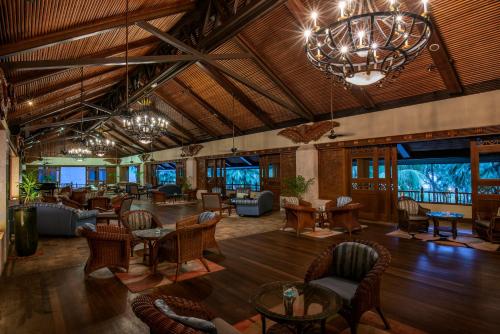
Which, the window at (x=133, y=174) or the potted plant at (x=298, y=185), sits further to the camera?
the window at (x=133, y=174)

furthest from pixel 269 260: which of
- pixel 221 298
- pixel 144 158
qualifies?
pixel 144 158

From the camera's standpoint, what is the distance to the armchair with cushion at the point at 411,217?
21.3ft

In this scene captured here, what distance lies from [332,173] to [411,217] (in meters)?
3.12

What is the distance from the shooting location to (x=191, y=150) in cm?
1539

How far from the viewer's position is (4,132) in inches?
173

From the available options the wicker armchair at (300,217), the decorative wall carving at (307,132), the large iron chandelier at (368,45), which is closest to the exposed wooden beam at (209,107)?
the decorative wall carving at (307,132)

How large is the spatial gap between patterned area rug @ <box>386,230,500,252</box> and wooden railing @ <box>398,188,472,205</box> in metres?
3.71

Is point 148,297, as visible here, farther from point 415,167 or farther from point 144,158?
point 144,158

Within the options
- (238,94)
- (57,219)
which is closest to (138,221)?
(57,219)

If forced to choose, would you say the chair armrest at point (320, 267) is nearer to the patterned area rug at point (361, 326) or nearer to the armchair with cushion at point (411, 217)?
the patterned area rug at point (361, 326)

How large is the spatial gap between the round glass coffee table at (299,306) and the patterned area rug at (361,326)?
0.16 m

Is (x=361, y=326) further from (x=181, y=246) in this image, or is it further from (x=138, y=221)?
(x=138, y=221)

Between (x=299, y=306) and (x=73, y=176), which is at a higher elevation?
(x=73, y=176)

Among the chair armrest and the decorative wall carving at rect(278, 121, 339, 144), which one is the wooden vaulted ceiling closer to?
the decorative wall carving at rect(278, 121, 339, 144)
